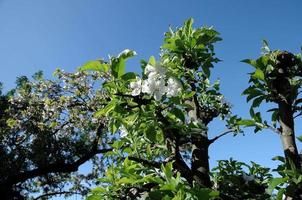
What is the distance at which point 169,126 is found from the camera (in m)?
2.93

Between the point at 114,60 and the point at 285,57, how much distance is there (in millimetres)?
1690

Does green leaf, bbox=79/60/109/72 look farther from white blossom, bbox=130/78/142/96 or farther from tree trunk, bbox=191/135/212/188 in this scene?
tree trunk, bbox=191/135/212/188

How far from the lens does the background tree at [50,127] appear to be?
1589 centimetres

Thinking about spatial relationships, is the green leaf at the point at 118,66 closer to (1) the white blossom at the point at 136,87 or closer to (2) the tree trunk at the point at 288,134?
(1) the white blossom at the point at 136,87

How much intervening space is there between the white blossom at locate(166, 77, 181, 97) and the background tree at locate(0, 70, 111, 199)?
12.7 meters

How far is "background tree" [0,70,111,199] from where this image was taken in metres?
15.9

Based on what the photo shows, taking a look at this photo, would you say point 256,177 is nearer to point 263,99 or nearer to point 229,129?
point 229,129

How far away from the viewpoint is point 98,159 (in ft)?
63.5

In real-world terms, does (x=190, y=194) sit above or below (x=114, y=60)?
below

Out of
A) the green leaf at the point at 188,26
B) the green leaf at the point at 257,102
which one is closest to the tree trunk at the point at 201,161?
the green leaf at the point at 257,102

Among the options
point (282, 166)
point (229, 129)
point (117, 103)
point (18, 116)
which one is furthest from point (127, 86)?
point (18, 116)

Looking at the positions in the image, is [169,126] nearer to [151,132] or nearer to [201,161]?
[151,132]

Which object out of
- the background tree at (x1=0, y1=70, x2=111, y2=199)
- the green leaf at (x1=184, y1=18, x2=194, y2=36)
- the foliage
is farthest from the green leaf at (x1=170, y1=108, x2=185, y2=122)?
the background tree at (x1=0, y1=70, x2=111, y2=199)

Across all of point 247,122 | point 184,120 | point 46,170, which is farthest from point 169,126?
point 46,170
